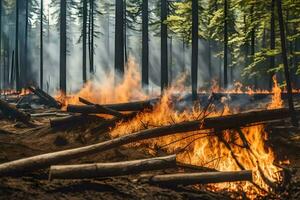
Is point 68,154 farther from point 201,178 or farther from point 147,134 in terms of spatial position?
point 201,178

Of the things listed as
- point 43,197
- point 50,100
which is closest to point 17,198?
point 43,197

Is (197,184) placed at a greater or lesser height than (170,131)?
lesser

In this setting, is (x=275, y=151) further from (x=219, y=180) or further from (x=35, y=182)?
(x=35, y=182)

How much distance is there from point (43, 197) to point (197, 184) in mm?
2843

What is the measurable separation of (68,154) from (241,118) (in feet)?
13.1

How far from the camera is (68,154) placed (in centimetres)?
716

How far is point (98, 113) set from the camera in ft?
39.1

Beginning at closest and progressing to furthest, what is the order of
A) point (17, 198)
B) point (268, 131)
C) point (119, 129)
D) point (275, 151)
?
point (17, 198) → point (275, 151) → point (268, 131) → point (119, 129)

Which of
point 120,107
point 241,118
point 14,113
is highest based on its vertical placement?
Result: point 120,107

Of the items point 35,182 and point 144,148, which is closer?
point 35,182

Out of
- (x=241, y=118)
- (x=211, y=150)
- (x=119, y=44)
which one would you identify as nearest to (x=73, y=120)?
(x=211, y=150)

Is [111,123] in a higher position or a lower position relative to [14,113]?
lower

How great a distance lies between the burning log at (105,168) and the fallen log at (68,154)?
0.50 metres

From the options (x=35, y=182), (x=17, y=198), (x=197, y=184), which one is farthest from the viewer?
(x=197, y=184)
